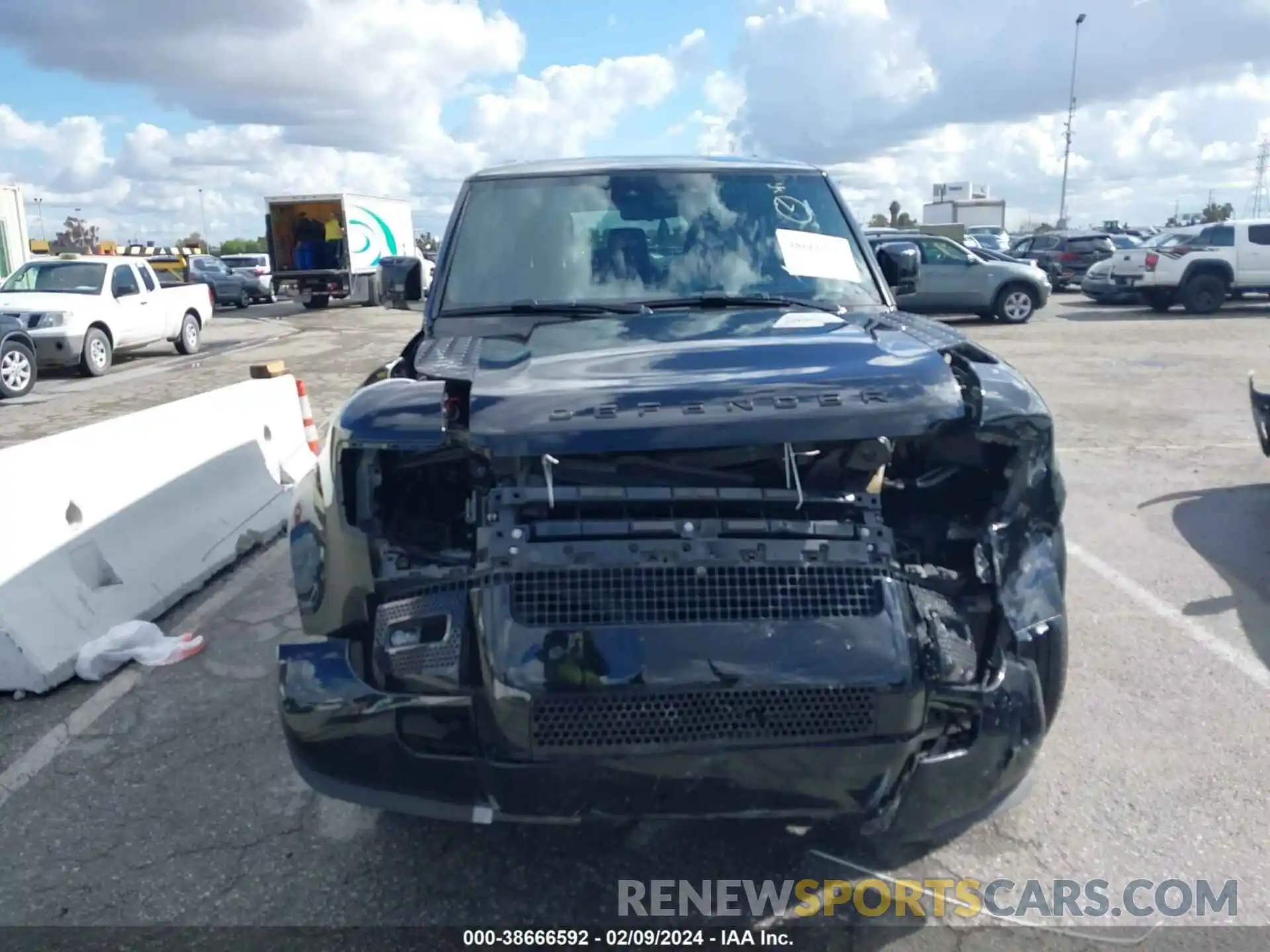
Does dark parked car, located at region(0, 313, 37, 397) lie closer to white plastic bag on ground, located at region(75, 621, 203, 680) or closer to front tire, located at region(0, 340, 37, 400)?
front tire, located at region(0, 340, 37, 400)

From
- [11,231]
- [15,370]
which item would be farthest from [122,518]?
[11,231]

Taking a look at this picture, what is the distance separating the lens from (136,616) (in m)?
4.72

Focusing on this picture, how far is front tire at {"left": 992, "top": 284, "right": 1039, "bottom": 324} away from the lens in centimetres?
1898

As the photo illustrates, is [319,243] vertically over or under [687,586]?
over

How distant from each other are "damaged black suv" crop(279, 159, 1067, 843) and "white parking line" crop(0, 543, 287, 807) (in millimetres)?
1576

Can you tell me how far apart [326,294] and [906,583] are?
88.9 feet

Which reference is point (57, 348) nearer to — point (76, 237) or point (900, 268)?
point (900, 268)

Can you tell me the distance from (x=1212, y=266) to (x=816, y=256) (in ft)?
64.5

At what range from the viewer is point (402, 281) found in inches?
188

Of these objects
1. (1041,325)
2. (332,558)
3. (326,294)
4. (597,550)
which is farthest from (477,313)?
(326,294)

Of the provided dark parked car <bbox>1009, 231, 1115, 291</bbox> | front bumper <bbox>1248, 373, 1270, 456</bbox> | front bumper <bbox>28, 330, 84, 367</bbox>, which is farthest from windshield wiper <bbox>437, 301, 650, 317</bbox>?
dark parked car <bbox>1009, 231, 1115, 291</bbox>

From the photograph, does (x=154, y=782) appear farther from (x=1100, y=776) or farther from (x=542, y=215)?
(x=1100, y=776)

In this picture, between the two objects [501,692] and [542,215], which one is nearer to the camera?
[501,692]

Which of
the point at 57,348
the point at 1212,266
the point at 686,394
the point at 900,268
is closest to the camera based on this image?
the point at 686,394
